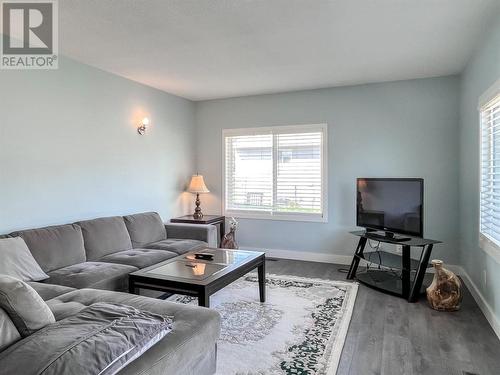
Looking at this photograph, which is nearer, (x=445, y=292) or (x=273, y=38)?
(x=273, y=38)

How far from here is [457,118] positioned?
171 inches

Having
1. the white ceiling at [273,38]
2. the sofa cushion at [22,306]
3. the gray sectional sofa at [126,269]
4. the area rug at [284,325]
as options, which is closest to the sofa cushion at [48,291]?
the gray sectional sofa at [126,269]

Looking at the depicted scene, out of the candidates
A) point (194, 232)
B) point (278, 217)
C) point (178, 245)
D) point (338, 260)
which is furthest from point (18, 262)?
point (338, 260)

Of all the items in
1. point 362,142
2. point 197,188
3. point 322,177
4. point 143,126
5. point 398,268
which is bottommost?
point 398,268

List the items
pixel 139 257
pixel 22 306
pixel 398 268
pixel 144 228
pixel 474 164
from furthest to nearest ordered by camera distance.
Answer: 1. pixel 144 228
2. pixel 398 268
3. pixel 474 164
4. pixel 139 257
5. pixel 22 306

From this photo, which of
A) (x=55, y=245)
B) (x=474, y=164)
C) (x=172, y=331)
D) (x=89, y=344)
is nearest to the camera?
(x=89, y=344)

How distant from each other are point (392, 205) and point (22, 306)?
3.61 m

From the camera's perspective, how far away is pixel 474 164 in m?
3.60

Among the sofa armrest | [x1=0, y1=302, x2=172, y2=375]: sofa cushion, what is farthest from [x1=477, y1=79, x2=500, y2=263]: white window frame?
the sofa armrest

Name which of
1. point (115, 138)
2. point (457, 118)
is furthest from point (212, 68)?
point (457, 118)

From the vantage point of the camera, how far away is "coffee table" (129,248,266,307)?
100 inches

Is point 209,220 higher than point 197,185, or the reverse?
point 197,185

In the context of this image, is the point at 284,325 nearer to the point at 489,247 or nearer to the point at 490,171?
the point at 489,247

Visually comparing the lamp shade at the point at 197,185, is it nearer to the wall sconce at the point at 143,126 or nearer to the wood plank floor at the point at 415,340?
the wall sconce at the point at 143,126
